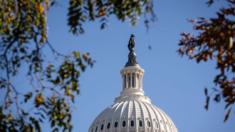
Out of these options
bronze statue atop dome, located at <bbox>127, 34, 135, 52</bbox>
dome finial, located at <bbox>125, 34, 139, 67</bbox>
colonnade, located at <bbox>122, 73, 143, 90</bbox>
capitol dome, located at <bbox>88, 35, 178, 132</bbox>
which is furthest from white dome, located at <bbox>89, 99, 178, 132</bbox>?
bronze statue atop dome, located at <bbox>127, 34, 135, 52</bbox>

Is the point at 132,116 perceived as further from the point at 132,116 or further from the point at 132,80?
the point at 132,80

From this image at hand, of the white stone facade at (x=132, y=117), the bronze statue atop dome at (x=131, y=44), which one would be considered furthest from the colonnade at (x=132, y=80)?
the bronze statue atop dome at (x=131, y=44)

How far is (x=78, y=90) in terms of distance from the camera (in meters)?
19.0

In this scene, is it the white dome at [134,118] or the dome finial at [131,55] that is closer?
the white dome at [134,118]

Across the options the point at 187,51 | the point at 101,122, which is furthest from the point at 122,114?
the point at 187,51

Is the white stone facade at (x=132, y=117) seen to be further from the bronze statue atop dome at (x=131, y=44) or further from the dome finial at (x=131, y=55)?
the bronze statue atop dome at (x=131, y=44)

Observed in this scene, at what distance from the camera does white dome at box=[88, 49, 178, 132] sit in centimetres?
13638

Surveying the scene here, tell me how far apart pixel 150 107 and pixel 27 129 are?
5053 inches

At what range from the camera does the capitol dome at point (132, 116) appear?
136m

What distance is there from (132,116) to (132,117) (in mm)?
468

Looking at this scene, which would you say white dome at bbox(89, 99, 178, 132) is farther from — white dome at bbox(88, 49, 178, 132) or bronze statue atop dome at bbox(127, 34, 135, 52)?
bronze statue atop dome at bbox(127, 34, 135, 52)

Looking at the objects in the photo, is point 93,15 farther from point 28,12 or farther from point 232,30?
point 232,30

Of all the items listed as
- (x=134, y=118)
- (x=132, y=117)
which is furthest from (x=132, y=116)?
(x=134, y=118)

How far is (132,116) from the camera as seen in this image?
452ft
